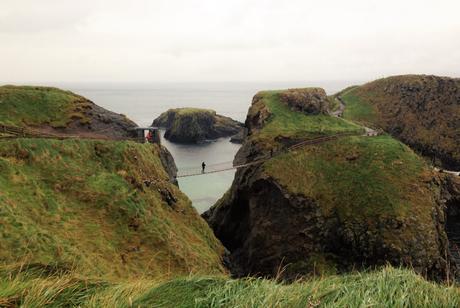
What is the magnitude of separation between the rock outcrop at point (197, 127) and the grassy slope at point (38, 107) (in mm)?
88160

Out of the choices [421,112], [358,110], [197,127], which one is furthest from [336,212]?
[197,127]

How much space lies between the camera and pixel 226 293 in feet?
26.9

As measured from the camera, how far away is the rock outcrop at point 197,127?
137 m

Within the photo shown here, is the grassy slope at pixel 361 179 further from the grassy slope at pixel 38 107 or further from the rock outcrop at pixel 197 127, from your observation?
the rock outcrop at pixel 197 127

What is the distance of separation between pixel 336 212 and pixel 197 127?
3923 inches

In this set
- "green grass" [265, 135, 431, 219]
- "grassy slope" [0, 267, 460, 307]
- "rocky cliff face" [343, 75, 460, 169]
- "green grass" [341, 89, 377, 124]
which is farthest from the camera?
"green grass" [341, 89, 377, 124]

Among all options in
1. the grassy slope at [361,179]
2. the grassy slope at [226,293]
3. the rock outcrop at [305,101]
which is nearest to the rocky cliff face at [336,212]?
the grassy slope at [361,179]

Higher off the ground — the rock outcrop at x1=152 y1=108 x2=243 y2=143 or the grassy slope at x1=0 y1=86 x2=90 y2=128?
the grassy slope at x1=0 y1=86 x2=90 y2=128

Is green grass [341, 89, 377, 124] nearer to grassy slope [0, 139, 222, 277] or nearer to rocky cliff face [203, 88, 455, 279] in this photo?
rocky cliff face [203, 88, 455, 279]

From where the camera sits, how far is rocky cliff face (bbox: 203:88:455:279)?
4106cm

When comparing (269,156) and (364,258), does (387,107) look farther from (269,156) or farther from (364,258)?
(364,258)

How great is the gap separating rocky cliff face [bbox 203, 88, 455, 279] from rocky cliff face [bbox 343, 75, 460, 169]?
45574mm

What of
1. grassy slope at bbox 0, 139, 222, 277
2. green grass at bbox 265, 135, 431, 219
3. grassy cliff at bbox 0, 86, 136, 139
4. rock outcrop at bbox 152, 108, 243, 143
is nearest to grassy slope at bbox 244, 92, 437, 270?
green grass at bbox 265, 135, 431, 219

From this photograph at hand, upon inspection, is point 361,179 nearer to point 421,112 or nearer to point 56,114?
point 56,114
